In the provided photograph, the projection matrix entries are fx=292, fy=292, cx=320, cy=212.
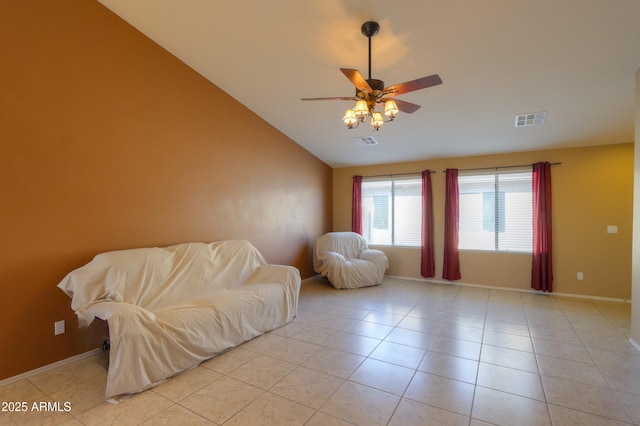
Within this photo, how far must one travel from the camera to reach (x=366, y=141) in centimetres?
534

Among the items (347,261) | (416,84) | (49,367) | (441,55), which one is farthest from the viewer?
(347,261)

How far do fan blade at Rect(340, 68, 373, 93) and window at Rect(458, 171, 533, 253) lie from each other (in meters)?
3.93

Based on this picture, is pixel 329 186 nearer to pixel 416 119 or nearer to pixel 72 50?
pixel 416 119

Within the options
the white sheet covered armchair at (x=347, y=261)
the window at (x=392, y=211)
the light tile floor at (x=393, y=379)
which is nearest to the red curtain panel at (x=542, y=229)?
the light tile floor at (x=393, y=379)

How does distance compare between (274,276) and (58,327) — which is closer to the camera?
(58,327)

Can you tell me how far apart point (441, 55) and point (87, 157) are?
12.3 ft

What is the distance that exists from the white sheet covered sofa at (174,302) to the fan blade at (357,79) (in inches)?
97.4

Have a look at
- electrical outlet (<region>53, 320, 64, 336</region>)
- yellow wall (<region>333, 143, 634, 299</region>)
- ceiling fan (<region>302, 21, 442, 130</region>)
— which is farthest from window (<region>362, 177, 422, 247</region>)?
electrical outlet (<region>53, 320, 64, 336</region>)

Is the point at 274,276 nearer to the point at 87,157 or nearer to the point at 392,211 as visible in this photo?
the point at 87,157

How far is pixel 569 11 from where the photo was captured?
7.88ft

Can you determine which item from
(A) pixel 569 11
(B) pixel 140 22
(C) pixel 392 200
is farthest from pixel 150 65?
(C) pixel 392 200

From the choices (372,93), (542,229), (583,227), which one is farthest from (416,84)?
(583,227)

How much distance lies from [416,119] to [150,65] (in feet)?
11.7

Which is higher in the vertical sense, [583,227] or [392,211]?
[392,211]
